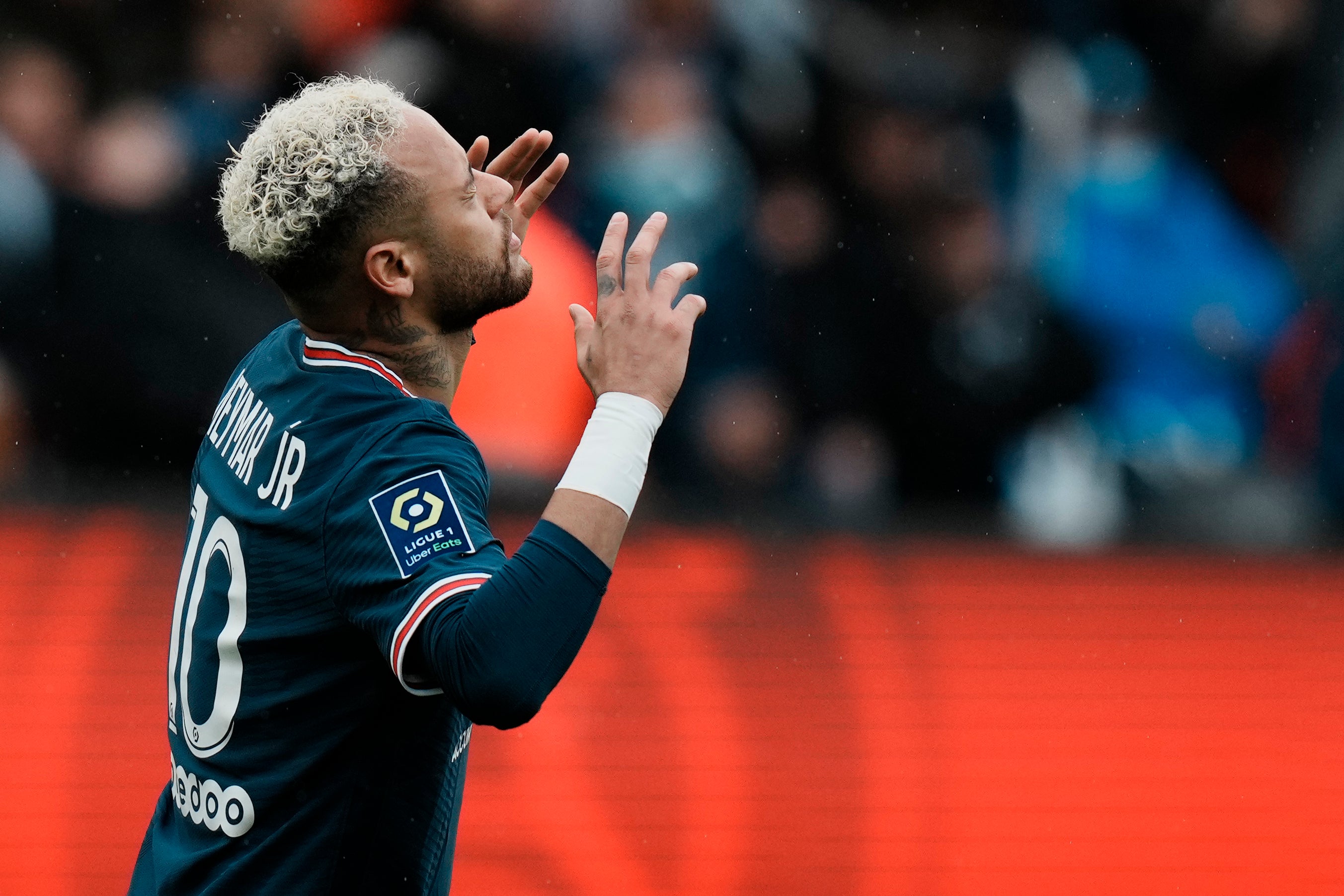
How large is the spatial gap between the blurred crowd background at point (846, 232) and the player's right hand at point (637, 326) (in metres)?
3.64

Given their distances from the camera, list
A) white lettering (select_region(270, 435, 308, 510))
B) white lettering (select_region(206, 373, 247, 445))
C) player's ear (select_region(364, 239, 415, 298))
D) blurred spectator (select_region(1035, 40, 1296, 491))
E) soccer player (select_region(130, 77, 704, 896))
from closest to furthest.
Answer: soccer player (select_region(130, 77, 704, 896)) → white lettering (select_region(270, 435, 308, 510)) → player's ear (select_region(364, 239, 415, 298)) → white lettering (select_region(206, 373, 247, 445)) → blurred spectator (select_region(1035, 40, 1296, 491))

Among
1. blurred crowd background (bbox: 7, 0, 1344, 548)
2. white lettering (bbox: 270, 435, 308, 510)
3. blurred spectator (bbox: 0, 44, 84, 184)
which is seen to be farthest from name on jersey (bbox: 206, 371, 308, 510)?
blurred spectator (bbox: 0, 44, 84, 184)

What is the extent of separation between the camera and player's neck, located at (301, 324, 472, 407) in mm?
1690

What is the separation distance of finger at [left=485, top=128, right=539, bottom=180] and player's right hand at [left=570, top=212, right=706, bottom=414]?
626 mm

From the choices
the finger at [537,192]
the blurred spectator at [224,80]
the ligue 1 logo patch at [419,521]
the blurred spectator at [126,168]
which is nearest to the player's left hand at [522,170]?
the finger at [537,192]

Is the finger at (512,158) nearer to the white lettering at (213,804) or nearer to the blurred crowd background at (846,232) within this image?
the white lettering at (213,804)

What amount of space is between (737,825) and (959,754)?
0.73 m

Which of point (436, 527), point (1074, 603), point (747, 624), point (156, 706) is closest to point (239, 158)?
point (436, 527)

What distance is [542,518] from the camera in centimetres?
143

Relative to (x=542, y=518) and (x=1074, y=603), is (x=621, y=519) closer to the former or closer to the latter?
(x=542, y=518)

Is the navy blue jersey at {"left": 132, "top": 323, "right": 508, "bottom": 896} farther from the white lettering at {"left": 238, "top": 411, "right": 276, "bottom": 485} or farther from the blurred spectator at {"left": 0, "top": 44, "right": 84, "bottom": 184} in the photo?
the blurred spectator at {"left": 0, "top": 44, "right": 84, "bottom": 184}

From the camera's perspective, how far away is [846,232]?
5379 mm

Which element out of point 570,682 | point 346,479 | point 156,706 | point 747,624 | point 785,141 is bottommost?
point 156,706

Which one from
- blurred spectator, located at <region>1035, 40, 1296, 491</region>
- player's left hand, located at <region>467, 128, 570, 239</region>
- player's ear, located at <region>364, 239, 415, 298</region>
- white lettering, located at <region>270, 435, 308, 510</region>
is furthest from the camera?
blurred spectator, located at <region>1035, 40, 1296, 491</region>
